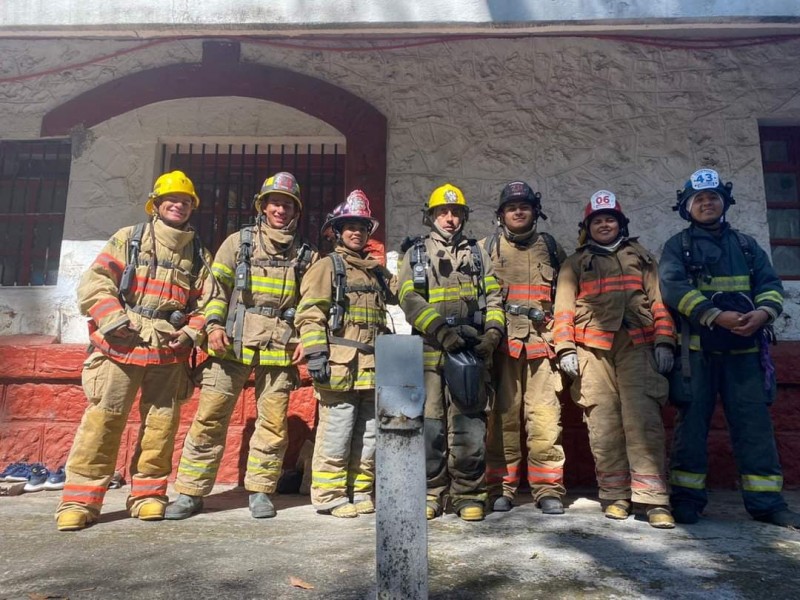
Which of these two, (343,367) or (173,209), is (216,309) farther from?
(343,367)

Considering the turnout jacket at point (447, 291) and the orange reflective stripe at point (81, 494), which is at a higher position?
the turnout jacket at point (447, 291)

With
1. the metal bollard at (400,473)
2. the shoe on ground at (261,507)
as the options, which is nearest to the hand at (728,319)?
the metal bollard at (400,473)

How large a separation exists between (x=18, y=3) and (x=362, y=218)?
10.0ft

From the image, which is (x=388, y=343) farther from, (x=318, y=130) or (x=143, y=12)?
(x=318, y=130)

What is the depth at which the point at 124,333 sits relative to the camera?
3615 mm

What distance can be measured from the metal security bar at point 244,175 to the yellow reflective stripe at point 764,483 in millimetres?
4137

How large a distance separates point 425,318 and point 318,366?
0.76 m

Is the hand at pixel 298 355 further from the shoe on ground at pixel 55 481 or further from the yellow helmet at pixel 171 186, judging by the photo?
the shoe on ground at pixel 55 481

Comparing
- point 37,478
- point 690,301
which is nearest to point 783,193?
point 690,301

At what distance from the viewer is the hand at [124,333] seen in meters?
3.59

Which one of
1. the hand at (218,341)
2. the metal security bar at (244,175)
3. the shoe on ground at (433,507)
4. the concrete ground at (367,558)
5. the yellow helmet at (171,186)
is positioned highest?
the metal security bar at (244,175)

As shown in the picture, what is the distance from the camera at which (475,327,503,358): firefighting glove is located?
3.79m

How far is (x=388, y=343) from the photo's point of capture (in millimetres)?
2020

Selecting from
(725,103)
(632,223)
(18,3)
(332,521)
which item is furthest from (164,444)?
(725,103)
